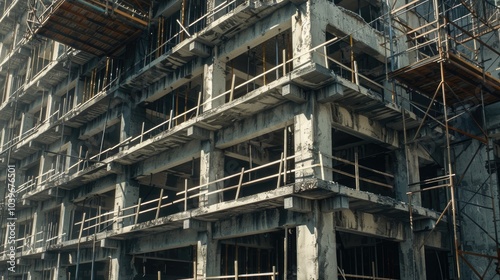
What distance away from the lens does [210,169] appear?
21.3m

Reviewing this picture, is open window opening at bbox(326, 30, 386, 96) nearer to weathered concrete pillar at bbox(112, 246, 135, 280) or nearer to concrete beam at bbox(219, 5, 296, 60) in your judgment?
concrete beam at bbox(219, 5, 296, 60)

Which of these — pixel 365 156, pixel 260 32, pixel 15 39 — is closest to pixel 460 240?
pixel 365 156

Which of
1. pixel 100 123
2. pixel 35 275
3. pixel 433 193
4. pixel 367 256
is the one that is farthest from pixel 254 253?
pixel 35 275

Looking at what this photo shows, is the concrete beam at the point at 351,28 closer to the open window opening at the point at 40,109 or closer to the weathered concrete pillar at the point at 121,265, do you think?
the weathered concrete pillar at the point at 121,265

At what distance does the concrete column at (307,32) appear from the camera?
→ 1852cm

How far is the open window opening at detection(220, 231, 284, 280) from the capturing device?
22672 millimetres

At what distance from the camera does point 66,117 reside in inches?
1228

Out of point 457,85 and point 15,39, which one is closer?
point 457,85

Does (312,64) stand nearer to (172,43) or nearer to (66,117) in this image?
(172,43)

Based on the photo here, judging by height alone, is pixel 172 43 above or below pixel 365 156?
above

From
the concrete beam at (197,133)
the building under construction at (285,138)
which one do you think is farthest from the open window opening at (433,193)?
the concrete beam at (197,133)

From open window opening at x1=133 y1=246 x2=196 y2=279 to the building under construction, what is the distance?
0.11 meters

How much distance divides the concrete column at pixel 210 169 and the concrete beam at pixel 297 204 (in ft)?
15.3

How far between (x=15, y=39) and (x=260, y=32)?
1192 inches
